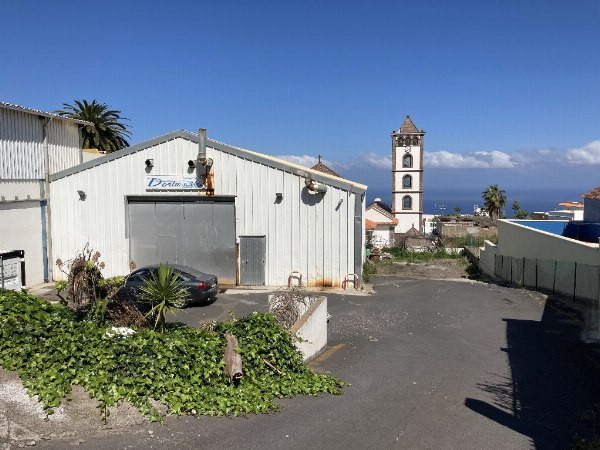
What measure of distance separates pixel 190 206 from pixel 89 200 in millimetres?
4116

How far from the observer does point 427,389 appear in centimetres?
937

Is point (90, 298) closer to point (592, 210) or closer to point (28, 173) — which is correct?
point (28, 173)

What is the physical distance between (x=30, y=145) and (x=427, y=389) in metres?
17.2

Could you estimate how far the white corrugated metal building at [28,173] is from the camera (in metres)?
18.1

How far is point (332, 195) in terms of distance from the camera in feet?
62.7

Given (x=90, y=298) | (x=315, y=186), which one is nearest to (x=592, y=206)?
(x=315, y=186)

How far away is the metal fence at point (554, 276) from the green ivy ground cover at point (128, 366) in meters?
11.0

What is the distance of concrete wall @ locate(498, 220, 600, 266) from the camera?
54.3 ft

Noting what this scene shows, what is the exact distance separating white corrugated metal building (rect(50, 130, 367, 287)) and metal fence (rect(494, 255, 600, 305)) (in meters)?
7.32

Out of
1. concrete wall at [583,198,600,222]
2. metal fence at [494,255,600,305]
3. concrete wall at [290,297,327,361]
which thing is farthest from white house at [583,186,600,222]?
concrete wall at [290,297,327,361]

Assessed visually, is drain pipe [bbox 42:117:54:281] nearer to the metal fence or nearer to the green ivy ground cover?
the green ivy ground cover

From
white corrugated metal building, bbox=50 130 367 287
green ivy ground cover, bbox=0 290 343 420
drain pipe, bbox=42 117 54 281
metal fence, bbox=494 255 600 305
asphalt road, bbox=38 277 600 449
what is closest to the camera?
asphalt road, bbox=38 277 600 449

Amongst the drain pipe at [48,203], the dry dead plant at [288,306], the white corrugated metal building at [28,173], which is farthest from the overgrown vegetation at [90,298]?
the drain pipe at [48,203]

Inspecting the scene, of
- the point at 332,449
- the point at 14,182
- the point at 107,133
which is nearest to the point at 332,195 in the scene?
the point at 14,182
